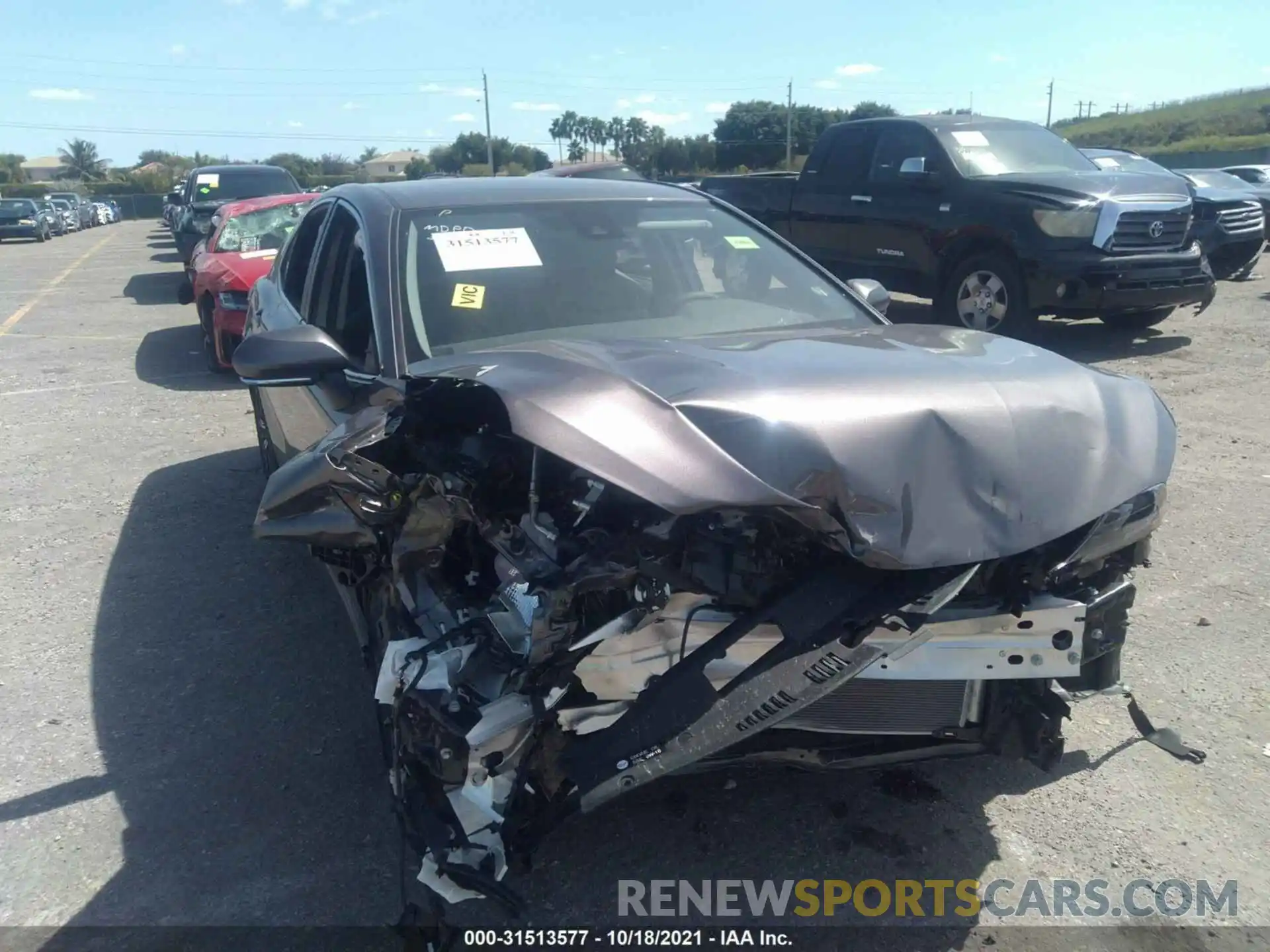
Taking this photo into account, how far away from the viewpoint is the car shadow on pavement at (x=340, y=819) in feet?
9.14

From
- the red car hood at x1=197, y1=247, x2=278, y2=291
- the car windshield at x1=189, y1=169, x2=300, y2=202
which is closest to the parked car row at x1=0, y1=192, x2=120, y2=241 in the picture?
the car windshield at x1=189, y1=169, x2=300, y2=202

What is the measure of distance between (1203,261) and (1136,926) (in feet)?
28.5

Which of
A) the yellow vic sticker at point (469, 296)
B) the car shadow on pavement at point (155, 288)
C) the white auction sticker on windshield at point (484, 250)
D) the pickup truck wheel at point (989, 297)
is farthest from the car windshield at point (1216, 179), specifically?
the car shadow on pavement at point (155, 288)

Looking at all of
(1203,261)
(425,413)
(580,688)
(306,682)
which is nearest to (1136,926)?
(580,688)

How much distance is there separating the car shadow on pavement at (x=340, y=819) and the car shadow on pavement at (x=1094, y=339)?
21.2ft

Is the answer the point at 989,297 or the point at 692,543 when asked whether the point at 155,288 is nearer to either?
the point at 989,297

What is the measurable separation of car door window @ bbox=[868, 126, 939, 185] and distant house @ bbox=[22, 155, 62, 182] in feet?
391

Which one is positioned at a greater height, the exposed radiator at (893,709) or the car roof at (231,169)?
the car roof at (231,169)

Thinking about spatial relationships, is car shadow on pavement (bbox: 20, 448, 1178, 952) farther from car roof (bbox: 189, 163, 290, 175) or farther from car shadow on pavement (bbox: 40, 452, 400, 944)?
car roof (bbox: 189, 163, 290, 175)

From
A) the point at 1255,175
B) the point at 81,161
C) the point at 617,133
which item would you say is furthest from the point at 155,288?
the point at 81,161

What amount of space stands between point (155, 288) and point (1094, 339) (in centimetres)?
1502

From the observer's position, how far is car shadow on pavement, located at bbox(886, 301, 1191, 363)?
9715 millimetres

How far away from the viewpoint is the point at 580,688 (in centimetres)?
245

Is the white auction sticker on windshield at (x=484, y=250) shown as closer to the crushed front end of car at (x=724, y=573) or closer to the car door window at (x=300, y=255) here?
the crushed front end of car at (x=724, y=573)
